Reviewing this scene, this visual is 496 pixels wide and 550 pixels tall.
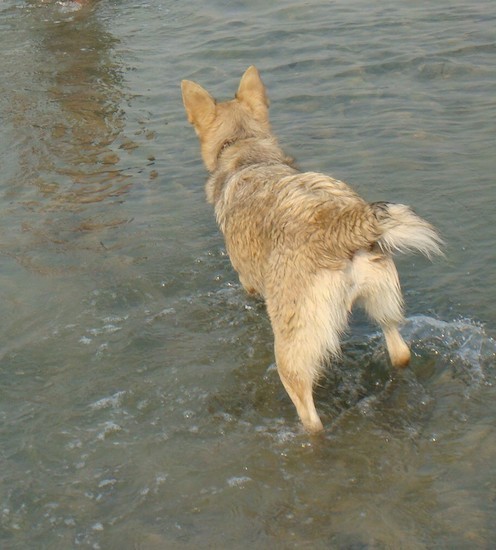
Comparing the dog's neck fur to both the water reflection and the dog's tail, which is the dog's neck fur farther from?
the dog's tail

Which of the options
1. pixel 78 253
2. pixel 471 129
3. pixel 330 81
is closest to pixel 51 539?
pixel 78 253

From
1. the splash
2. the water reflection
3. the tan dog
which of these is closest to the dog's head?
the tan dog

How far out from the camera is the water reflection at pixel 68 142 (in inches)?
263

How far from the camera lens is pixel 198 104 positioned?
19.6 ft

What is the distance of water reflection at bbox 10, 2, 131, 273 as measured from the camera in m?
6.69

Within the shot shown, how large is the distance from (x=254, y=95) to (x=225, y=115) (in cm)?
30

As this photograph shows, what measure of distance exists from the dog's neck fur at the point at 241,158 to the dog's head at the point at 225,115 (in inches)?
3.3

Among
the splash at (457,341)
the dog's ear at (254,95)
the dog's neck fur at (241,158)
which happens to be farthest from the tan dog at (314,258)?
the dog's ear at (254,95)

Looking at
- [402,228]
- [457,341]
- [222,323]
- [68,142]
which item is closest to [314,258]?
[402,228]

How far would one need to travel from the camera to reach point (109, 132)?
854cm

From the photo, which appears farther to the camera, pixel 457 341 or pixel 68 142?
pixel 68 142

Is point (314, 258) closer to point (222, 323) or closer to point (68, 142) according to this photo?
point (222, 323)

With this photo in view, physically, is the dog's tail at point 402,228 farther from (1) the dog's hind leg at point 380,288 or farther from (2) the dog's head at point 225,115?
(2) the dog's head at point 225,115

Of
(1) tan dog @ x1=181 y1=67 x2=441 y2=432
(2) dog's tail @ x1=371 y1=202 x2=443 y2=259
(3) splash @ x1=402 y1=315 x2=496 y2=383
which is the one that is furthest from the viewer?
(3) splash @ x1=402 y1=315 x2=496 y2=383
